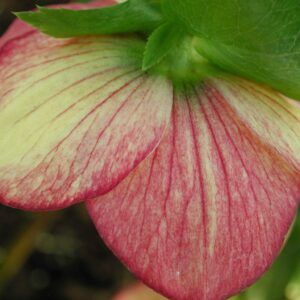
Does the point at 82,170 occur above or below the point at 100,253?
above

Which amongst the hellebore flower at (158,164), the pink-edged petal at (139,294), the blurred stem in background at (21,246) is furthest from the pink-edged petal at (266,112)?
the blurred stem in background at (21,246)

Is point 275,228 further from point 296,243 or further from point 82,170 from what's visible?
point 296,243

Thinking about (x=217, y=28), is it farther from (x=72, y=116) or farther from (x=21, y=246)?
(x=21, y=246)

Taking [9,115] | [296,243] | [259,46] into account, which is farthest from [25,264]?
[259,46]

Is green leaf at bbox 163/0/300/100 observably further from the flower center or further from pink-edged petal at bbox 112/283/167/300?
pink-edged petal at bbox 112/283/167/300

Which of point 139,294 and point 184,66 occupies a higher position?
point 184,66

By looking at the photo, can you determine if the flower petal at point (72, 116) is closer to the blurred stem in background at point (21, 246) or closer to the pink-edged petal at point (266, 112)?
the pink-edged petal at point (266, 112)

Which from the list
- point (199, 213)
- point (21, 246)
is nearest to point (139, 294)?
point (21, 246)

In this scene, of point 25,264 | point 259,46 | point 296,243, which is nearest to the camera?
point 259,46
